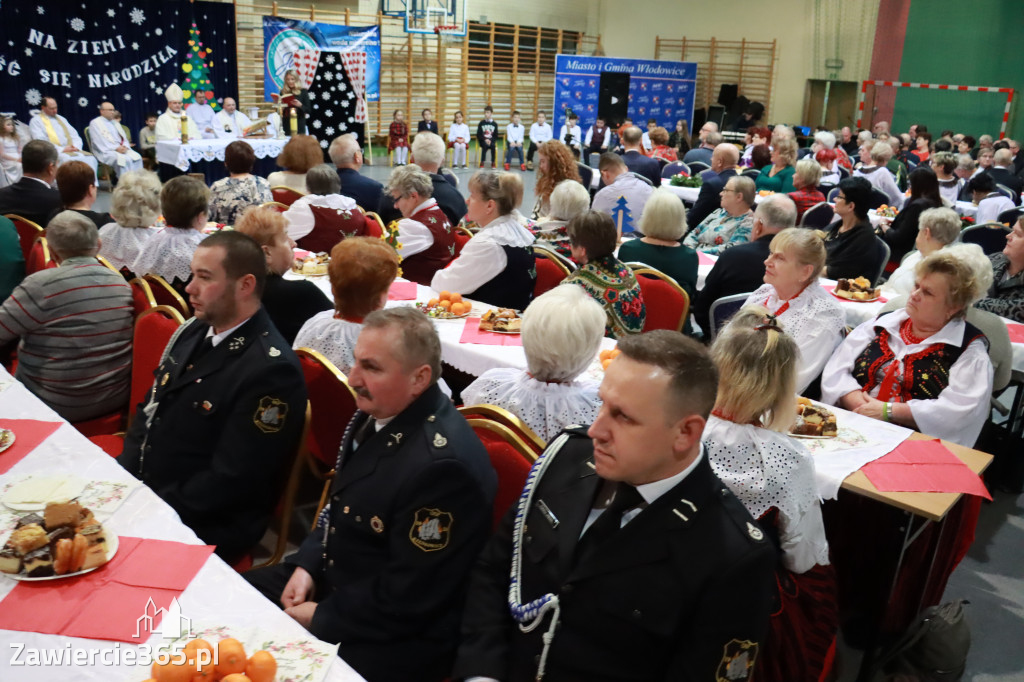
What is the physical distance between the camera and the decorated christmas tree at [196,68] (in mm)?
13367

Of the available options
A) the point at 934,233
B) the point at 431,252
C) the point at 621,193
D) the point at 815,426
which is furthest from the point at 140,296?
the point at 621,193

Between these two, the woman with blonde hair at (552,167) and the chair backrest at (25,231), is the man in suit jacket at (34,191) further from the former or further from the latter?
the woman with blonde hair at (552,167)

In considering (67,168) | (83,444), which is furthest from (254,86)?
(83,444)

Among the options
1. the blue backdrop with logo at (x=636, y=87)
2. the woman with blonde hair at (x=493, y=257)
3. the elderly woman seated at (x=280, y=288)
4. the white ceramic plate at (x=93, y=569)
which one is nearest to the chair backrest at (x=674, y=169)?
the woman with blonde hair at (x=493, y=257)

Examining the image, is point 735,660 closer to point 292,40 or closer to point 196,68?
point 196,68

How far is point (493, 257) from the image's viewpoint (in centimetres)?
417

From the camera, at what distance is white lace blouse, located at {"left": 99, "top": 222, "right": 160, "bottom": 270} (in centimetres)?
433

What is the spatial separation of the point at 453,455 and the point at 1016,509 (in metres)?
3.29

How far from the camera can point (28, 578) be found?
162cm

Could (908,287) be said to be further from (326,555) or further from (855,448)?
(326,555)

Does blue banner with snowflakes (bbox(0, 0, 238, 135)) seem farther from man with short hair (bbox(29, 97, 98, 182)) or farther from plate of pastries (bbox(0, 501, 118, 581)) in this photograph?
plate of pastries (bbox(0, 501, 118, 581))

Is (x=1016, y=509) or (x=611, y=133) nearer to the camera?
(x=1016, y=509)

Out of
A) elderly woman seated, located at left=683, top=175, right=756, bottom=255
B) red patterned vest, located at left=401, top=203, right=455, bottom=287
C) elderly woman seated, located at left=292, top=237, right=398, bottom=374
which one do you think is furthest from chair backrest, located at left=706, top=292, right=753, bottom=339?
elderly woman seated, located at left=292, top=237, right=398, bottom=374

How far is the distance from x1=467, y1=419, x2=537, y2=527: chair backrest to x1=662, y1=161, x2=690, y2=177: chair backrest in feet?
27.3
